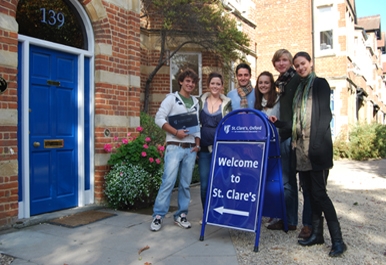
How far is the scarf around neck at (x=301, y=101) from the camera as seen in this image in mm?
3777

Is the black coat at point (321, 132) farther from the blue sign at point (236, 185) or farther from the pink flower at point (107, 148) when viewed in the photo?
the pink flower at point (107, 148)

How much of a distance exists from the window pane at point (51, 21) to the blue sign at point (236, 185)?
3107 mm

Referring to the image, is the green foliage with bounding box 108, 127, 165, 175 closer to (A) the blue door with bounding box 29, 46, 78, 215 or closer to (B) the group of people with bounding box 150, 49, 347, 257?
(A) the blue door with bounding box 29, 46, 78, 215

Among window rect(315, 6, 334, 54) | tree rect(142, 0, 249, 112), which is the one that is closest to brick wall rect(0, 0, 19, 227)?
tree rect(142, 0, 249, 112)

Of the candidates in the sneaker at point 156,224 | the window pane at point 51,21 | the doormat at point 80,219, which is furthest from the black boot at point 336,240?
the window pane at point 51,21

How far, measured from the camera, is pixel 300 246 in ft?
12.8

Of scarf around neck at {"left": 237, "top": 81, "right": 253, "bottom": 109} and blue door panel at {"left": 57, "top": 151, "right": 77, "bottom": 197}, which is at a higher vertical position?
scarf around neck at {"left": 237, "top": 81, "right": 253, "bottom": 109}

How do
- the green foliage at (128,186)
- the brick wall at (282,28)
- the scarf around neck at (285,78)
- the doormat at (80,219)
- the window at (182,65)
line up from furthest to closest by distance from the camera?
the brick wall at (282,28) → the window at (182,65) → the green foliage at (128,186) → the doormat at (80,219) → the scarf around neck at (285,78)

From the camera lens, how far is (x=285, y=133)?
4125 mm

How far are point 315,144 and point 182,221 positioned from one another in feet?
6.72

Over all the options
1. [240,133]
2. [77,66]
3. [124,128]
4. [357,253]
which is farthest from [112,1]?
[357,253]

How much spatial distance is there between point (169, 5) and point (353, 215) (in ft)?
20.9

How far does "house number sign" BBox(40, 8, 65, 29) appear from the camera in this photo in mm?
5238

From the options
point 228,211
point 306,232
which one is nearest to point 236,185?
point 228,211
